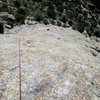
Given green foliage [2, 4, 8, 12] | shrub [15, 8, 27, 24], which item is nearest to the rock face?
shrub [15, 8, 27, 24]

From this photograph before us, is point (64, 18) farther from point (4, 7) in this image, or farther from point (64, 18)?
point (4, 7)

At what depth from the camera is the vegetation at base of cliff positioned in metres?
42.2

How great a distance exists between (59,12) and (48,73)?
3452 centimetres

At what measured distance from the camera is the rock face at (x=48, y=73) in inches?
610

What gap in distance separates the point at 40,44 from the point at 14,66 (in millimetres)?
5960

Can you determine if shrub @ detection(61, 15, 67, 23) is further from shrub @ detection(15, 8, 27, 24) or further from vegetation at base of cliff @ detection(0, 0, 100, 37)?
shrub @ detection(15, 8, 27, 24)

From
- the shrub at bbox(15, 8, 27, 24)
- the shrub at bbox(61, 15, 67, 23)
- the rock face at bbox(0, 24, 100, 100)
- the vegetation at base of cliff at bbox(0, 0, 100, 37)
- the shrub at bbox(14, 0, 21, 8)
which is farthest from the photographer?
the shrub at bbox(61, 15, 67, 23)

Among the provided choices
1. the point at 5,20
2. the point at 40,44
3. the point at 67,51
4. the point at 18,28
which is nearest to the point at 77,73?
the point at 67,51

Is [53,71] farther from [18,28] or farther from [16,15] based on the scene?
[16,15]

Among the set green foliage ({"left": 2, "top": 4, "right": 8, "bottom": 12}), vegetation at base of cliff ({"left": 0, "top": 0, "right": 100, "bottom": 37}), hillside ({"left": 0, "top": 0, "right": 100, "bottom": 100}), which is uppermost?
hillside ({"left": 0, "top": 0, "right": 100, "bottom": 100})

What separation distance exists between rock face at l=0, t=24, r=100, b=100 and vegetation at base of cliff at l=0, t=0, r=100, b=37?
17593mm

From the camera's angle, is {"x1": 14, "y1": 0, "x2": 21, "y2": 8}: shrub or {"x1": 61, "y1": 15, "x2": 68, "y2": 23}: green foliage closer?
{"x1": 14, "y1": 0, "x2": 21, "y2": 8}: shrub

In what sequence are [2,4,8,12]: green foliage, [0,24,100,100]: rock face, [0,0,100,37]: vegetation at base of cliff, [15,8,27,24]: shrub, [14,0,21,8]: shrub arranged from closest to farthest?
[0,24,100,100]: rock face < [15,8,27,24]: shrub < [2,4,8,12]: green foliage < [0,0,100,37]: vegetation at base of cliff < [14,0,21,8]: shrub

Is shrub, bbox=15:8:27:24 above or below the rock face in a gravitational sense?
below
